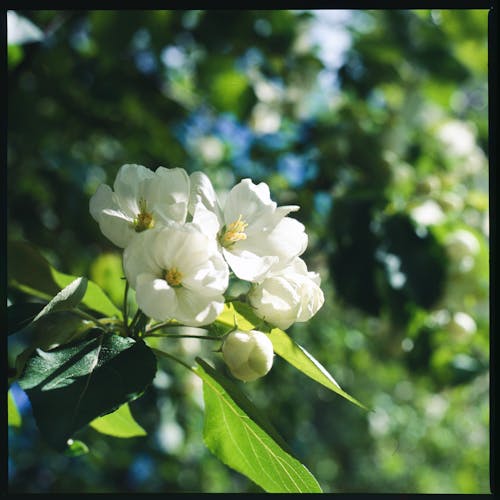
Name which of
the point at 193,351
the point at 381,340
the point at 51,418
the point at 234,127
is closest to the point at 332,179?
the point at 381,340

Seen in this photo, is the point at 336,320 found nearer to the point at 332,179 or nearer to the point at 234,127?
the point at 234,127

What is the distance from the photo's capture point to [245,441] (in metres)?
1.07

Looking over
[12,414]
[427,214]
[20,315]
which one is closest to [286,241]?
[20,315]

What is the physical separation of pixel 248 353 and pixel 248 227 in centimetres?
21

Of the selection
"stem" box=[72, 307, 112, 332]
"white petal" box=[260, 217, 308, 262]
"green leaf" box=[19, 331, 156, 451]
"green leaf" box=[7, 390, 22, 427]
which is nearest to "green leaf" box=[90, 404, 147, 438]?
"green leaf" box=[7, 390, 22, 427]

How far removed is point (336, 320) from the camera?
13.8 ft

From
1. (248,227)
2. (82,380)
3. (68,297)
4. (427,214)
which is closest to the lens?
(82,380)

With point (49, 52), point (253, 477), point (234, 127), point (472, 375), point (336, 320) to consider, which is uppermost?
point (234, 127)

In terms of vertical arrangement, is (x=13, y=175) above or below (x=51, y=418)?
above

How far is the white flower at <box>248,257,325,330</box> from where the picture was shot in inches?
37.2

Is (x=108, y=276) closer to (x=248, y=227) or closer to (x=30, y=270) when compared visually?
(x=30, y=270)

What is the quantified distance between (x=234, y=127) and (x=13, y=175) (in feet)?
4.90

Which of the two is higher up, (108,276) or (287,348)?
(108,276)

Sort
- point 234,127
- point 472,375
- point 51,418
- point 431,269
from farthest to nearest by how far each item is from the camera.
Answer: point 234,127 → point 472,375 → point 431,269 → point 51,418
